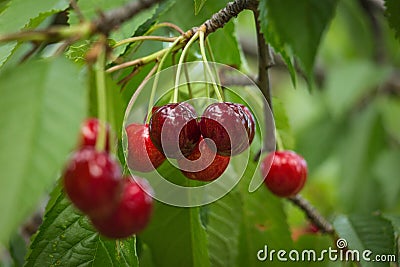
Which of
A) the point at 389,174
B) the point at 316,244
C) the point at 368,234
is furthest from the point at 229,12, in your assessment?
the point at 389,174

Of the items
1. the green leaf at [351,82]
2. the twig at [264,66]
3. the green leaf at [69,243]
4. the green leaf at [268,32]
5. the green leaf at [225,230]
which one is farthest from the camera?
the green leaf at [351,82]

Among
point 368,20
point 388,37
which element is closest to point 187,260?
point 368,20

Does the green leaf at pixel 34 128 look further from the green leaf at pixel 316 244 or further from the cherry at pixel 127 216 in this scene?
the green leaf at pixel 316 244

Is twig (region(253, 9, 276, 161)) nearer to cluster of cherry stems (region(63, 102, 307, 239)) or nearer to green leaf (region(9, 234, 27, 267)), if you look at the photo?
cluster of cherry stems (region(63, 102, 307, 239))

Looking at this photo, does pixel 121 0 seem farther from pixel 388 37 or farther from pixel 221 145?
pixel 388 37

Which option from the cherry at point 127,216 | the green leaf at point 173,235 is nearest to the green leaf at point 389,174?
the green leaf at point 173,235

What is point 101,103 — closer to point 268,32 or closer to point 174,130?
point 174,130
